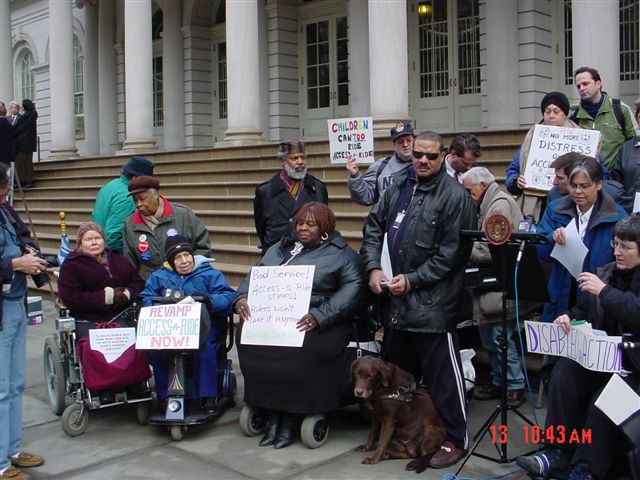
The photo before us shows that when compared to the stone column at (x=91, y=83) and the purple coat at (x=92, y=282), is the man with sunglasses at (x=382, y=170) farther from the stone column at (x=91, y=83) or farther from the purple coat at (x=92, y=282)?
the stone column at (x=91, y=83)

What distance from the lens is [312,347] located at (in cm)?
512

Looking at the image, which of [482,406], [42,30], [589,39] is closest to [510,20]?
[589,39]

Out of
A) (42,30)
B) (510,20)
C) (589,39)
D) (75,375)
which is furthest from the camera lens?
(42,30)

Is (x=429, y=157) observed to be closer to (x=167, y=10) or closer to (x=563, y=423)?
(x=563, y=423)

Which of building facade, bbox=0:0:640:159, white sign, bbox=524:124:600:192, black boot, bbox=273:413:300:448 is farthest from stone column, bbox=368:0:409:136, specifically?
black boot, bbox=273:413:300:448

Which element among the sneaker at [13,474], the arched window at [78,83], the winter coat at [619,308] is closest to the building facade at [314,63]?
the arched window at [78,83]

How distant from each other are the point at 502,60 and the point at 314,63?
593 centimetres

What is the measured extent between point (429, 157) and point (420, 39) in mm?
11993

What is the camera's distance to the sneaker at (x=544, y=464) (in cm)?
436

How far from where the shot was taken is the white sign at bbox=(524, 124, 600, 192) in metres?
5.66

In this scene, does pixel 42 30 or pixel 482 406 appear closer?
pixel 482 406

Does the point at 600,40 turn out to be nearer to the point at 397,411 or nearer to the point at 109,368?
the point at 397,411

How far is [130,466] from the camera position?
499cm

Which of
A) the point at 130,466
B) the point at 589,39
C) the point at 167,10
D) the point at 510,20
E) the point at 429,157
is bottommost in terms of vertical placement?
the point at 130,466
